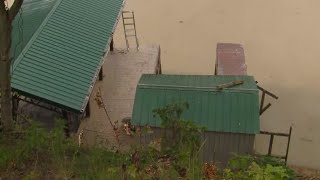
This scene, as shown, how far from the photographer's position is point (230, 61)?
1869cm

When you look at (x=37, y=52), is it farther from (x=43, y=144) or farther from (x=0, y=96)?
(x=43, y=144)

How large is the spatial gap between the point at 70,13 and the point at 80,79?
4261mm

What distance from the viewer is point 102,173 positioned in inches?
276

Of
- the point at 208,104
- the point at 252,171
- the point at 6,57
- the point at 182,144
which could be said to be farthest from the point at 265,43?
the point at 252,171

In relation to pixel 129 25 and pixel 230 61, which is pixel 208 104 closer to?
pixel 230 61

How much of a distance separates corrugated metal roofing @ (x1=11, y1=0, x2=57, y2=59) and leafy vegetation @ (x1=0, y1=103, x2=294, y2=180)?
684 cm

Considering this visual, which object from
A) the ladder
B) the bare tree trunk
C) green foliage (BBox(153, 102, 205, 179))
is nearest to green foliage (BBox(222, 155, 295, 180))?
green foliage (BBox(153, 102, 205, 179))

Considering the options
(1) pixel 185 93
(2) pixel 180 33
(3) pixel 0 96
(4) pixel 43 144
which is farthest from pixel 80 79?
(2) pixel 180 33

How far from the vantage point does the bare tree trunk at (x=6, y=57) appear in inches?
327

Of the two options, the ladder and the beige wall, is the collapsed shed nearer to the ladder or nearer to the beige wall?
the beige wall

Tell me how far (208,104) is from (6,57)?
274 inches

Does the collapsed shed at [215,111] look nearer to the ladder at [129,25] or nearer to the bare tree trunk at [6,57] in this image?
the bare tree trunk at [6,57]

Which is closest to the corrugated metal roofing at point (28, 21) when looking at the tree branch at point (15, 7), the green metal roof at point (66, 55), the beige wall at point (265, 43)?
the green metal roof at point (66, 55)

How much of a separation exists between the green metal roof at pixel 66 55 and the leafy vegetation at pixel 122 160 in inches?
182
